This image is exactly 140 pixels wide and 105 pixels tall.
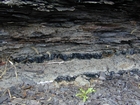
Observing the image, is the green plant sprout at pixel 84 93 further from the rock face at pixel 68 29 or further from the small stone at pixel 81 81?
the rock face at pixel 68 29

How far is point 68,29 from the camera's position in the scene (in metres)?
2.44

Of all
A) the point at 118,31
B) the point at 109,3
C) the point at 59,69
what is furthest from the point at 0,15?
the point at 118,31

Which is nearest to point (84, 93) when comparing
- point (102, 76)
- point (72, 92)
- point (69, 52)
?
point (72, 92)

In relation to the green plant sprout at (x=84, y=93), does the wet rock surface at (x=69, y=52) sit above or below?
above

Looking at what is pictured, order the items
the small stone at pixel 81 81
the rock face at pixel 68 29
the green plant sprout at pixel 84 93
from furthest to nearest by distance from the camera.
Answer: the small stone at pixel 81 81
the green plant sprout at pixel 84 93
the rock face at pixel 68 29

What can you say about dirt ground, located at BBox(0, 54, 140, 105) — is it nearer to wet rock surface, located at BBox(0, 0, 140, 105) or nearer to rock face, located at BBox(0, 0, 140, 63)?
wet rock surface, located at BBox(0, 0, 140, 105)

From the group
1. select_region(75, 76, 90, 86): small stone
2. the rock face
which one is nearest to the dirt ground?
select_region(75, 76, 90, 86): small stone

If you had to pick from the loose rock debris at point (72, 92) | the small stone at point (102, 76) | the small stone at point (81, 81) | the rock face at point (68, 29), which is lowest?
the loose rock debris at point (72, 92)

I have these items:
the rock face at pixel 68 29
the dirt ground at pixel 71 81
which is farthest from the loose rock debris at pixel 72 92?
the rock face at pixel 68 29

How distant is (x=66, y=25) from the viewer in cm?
238

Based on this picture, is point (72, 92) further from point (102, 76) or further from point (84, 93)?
point (102, 76)

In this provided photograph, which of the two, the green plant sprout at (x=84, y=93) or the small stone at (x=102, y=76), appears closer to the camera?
the green plant sprout at (x=84, y=93)

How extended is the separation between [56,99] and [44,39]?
2.38ft

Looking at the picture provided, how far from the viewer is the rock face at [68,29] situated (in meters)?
2.12
